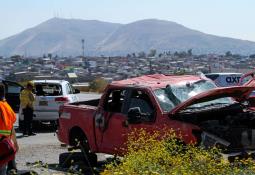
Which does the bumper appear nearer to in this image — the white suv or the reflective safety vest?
the white suv

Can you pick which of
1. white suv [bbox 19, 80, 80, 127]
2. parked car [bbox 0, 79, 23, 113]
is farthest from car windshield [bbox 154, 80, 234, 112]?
parked car [bbox 0, 79, 23, 113]

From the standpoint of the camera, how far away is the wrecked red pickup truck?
1004 centimetres

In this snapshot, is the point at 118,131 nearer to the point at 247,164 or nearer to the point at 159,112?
the point at 159,112

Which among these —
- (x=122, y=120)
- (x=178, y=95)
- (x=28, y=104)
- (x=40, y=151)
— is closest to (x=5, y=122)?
(x=122, y=120)

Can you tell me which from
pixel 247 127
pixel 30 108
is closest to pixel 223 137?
pixel 247 127

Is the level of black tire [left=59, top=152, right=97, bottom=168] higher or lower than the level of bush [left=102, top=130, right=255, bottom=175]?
lower

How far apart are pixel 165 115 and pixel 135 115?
19.6 inches

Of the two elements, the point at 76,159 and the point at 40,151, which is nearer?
the point at 76,159

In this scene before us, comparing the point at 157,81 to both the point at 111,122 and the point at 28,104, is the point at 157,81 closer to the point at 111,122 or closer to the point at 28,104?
the point at 111,122

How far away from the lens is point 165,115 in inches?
412

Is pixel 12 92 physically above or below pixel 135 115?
below

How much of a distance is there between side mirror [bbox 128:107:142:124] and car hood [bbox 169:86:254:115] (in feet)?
A: 1.83

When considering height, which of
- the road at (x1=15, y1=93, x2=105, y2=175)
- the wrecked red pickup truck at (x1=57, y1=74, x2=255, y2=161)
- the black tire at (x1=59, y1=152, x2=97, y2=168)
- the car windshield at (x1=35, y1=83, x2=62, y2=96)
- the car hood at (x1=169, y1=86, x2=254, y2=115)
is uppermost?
the car hood at (x1=169, y1=86, x2=254, y2=115)

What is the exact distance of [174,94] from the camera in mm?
11219
